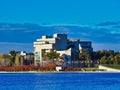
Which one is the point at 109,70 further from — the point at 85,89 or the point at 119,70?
the point at 85,89

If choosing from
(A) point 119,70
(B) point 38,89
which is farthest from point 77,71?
(B) point 38,89

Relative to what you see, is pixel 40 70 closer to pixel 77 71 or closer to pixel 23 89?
pixel 77 71

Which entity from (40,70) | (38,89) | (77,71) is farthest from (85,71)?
(38,89)

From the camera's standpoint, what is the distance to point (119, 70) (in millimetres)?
198125

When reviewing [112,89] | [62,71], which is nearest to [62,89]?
[112,89]

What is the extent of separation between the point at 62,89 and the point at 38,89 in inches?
139

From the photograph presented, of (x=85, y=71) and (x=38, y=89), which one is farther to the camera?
(x=85, y=71)

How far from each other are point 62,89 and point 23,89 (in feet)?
16.9

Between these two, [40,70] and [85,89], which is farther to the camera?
[40,70]

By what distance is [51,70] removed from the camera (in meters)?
200

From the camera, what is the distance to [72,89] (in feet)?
240

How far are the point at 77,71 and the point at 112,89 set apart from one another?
127 metres

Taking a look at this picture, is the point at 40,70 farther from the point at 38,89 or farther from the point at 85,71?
the point at 38,89

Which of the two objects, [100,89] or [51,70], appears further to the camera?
[51,70]
